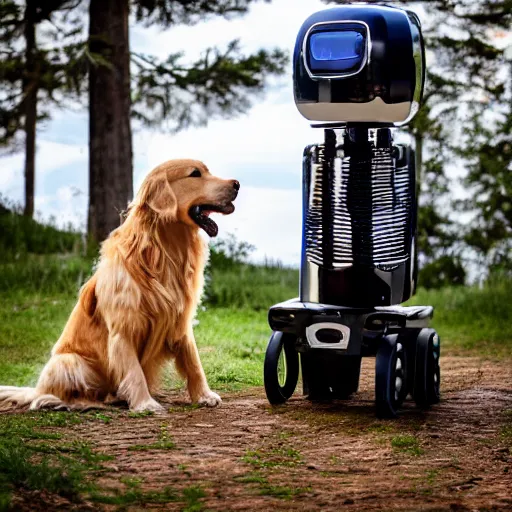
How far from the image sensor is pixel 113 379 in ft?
16.1

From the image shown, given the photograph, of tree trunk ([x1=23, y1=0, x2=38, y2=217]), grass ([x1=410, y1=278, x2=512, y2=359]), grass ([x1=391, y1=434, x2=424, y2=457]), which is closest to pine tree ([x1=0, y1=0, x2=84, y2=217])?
tree trunk ([x1=23, y1=0, x2=38, y2=217])

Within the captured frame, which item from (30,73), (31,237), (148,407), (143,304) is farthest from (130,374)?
(31,237)

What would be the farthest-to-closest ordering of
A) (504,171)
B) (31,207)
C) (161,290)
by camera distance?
(31,207) → (504,171) → (161,290)

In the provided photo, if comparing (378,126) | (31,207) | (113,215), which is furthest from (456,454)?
(31,207)

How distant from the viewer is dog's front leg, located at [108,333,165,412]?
4.78 m

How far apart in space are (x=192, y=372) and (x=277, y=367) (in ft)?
1.59

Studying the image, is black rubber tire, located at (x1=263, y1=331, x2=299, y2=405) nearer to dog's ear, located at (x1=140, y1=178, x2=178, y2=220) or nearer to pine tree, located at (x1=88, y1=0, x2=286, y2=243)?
dog's ear, located at (x1=140, y1=178, x2=178, y2=220)

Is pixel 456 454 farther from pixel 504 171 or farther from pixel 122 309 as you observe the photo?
pixel 504 171

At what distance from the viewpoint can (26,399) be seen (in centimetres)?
494

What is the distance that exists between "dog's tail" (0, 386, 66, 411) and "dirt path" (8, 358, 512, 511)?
0.43 metres

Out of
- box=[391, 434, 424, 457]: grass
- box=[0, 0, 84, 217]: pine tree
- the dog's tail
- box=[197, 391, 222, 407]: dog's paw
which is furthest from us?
box=[0, 0, 84, 217]: pine tree

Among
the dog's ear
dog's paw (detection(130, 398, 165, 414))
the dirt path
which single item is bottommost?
the dirt path

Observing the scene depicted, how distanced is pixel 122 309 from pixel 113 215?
5.77 metres

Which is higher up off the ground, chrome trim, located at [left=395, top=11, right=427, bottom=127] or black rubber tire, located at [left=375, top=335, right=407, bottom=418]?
chrome trim, located at [left=395, top=11, right=427, bottom=127]
